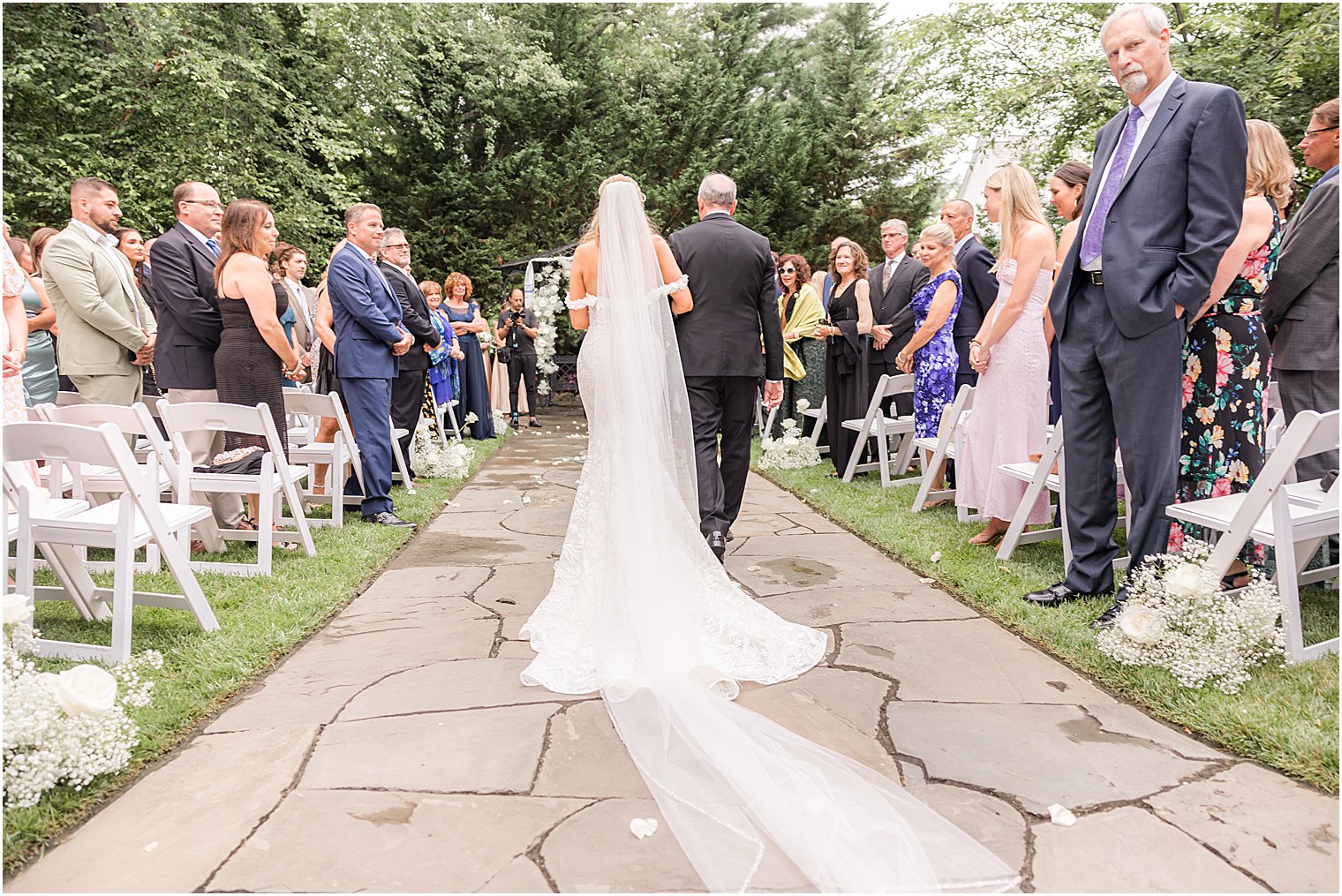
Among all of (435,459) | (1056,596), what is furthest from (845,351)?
(1056,596)

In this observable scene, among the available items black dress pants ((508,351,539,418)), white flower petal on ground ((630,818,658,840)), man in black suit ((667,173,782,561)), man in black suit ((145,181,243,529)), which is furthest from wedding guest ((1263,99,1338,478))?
black dress pants ((508,351,539,418))

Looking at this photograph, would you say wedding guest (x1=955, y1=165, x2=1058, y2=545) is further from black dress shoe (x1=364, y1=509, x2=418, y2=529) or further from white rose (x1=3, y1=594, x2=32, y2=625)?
white rose (x1=3, y1=594, x2=32, y2=625)

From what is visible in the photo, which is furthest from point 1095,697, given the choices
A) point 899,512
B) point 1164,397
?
point 899,512

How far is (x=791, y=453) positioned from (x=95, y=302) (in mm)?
5847

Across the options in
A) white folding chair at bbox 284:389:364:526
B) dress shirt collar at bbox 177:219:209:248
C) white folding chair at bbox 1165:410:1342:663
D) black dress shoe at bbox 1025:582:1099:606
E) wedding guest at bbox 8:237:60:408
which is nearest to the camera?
white folding chair at bbox 1165:410:1342:663

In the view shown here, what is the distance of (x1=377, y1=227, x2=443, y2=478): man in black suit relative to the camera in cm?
690

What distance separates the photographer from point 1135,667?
3291 millimetres

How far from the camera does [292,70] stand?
14.2 m

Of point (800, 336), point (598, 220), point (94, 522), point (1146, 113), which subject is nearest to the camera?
point (94, 522)

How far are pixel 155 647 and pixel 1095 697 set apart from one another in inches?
140

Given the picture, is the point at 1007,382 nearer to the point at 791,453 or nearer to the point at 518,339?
the point at 791,453

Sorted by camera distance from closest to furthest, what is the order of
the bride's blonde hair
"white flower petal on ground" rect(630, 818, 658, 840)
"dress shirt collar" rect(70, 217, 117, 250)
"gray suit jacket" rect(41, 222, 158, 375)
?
"white flower petal on ground" rect(630, 818, 658, 840) → the bride's blonde hair → "gray suit jacket" rect(41, 222, 158, 375) → "dress shirt collar" rect(70, 217, 117, 250)

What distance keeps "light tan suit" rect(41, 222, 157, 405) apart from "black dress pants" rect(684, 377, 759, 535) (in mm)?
3585

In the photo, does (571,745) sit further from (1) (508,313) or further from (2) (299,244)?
(2) (299,244)
